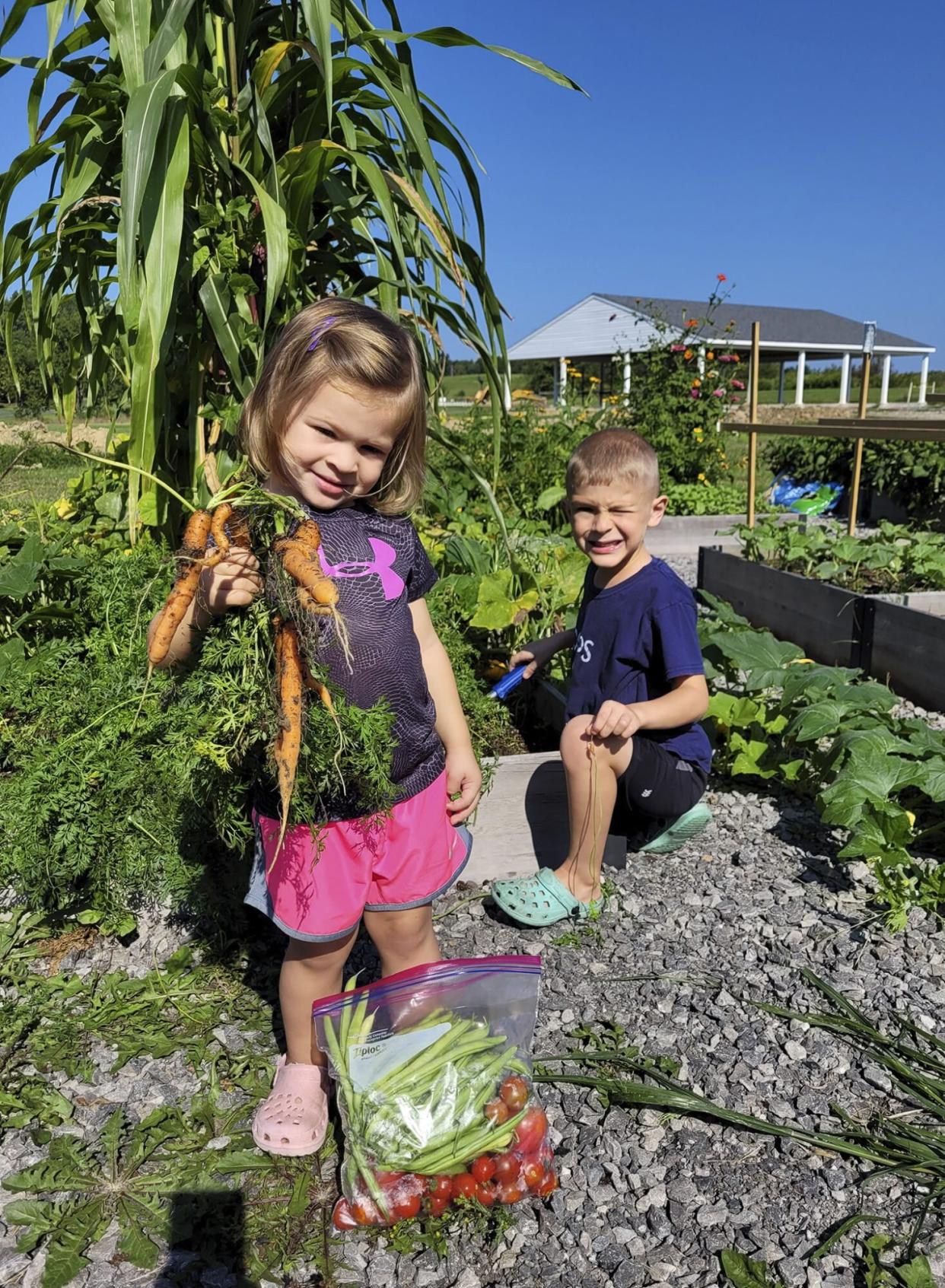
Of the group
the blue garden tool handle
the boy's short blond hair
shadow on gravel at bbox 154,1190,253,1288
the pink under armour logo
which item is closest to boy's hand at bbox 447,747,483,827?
the pink under armour logo

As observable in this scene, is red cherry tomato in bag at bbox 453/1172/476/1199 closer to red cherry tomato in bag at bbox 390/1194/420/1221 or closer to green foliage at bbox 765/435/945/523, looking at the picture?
red cherry tomato in bag at bbox 390/1194/420/1221

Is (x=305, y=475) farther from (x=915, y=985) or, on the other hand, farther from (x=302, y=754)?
(x=915, y=985)

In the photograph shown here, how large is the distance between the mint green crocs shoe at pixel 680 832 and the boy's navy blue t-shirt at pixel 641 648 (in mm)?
175

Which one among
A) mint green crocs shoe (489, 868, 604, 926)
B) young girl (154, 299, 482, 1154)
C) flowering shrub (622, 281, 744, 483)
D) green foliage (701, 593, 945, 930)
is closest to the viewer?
young girl (154, 299, 482, 1154)

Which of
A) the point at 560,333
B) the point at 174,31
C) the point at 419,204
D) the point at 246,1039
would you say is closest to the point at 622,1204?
the point at 246,1039

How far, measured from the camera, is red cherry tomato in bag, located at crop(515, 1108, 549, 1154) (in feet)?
4.85

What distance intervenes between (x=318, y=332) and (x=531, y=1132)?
54.0 inches

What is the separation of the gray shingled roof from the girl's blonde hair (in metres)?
31.9

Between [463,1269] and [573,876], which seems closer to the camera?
[463,1269]

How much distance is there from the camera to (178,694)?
58.7 inches

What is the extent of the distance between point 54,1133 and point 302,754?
2.98 feet

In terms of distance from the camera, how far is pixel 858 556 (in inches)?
197

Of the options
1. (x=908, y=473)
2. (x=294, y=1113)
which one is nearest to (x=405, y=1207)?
(x=294, y=1113)

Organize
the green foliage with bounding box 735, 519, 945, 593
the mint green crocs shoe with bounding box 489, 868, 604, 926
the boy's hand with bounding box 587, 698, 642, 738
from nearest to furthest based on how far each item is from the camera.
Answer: the boy's hand with bounding box 587, 698, 642, 738 < the mint green crocs shoe with bounding box 489, 868, 604, 926 < the green foliage with bounding box 735, 519, 945, 593
